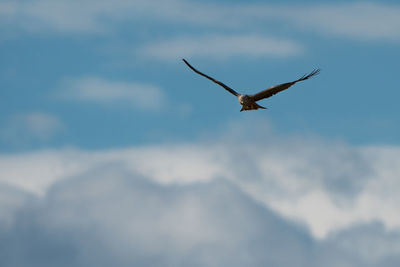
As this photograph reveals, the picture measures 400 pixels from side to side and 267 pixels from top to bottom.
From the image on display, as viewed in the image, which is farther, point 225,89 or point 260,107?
point 225,89

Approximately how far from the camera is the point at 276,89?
6488cm

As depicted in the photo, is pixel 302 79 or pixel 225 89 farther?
pixel 225 89

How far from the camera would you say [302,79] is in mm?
63031

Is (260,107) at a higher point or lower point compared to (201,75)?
lower

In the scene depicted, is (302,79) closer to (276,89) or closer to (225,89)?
(276,89)

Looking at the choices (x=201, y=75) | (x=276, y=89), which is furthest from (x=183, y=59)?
(x=276, y=89)

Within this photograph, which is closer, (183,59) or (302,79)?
(302,79)

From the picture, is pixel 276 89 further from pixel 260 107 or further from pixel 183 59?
pixel 183 59

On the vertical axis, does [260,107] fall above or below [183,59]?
below

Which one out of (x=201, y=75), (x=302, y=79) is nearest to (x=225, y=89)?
(x=201, y=75)

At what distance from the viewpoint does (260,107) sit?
63.8 metres

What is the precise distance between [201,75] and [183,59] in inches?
85.5

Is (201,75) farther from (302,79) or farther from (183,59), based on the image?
(302,79)

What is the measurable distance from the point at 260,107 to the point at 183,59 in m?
8.22
